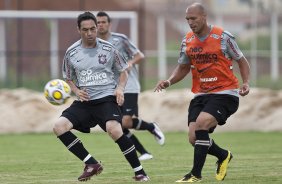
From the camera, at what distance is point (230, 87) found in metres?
11.5

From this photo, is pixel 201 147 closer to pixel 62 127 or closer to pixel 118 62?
pixel 118 62

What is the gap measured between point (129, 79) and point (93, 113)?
4.47m

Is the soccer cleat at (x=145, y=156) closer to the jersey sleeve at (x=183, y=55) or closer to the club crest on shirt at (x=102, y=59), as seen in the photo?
the jersey sleeve at (x=183, y=55)

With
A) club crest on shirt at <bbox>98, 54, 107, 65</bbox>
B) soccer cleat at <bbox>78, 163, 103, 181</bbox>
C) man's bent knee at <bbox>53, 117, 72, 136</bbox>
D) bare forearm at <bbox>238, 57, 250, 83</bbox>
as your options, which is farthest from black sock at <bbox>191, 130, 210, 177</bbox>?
man's bent knee at <bbox>53, 117, 72, 136</bbox>

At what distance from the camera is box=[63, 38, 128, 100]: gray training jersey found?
11367 millimetres

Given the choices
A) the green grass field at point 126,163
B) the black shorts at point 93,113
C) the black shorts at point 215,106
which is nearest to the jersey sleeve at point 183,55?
the black shorts at point 215,106

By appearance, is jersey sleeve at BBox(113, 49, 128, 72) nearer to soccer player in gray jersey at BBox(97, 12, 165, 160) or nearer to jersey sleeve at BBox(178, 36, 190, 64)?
jersey sleeve at BBox(178, 36, 190, 64)

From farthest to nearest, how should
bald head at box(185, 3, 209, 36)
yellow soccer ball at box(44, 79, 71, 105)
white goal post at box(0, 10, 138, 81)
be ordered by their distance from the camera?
white goal post at box(0, 10, 138, 81) → yellow soccer ball at box(44, 79, 71, 105) → bald head at box(185, 3, 209, 36)

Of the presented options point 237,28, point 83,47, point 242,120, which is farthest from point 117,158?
point 237,28

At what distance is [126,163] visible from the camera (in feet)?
46.8

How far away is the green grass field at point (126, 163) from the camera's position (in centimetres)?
1171

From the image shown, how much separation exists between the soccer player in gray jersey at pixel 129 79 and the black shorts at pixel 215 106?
12.2ft

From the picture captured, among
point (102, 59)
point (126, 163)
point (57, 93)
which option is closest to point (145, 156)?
point (126, 163)

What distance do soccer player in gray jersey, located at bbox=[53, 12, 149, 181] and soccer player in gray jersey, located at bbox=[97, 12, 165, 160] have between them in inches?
137
